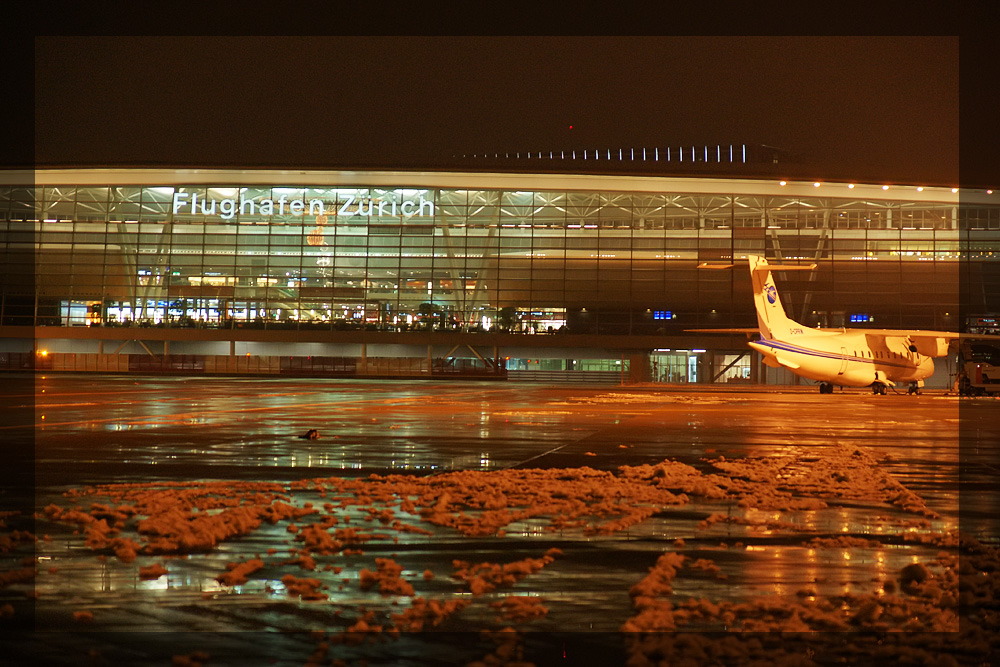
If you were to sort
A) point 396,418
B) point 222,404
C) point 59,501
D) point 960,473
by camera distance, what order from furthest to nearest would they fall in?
point 222,404
point 396,418
point 960,473
point 59,501

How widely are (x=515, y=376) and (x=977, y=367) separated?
34.8 m

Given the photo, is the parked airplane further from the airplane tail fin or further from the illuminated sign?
the illuminated sign

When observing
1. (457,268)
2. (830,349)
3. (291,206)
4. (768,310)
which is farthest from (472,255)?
(830,349)

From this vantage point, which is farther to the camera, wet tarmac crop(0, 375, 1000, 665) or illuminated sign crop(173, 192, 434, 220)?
illuminated sign crop(173, 192, 434, 220)

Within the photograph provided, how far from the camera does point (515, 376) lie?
238 feet

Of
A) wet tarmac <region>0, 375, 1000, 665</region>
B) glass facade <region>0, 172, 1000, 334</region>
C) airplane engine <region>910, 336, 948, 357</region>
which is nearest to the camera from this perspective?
wet tarmac <region>0, 375, 1000, 665</region>

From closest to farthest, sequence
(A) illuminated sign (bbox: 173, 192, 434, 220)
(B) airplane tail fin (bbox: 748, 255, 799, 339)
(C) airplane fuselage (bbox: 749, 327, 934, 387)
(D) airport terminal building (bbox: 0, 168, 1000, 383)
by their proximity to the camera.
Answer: (C) airplane fuselage (bbox: 749, 327, 934, 387) → (B) airplane tail fin (bbox: 748, 255, 799, 339) → (D) airport terminal building (bbox: 0, 168, 1000, 383) → (A) illuminated sign (bbox: 173, 192, 434, 220)

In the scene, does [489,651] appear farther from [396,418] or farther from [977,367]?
[977,367]

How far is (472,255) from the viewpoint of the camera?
76.2 metres

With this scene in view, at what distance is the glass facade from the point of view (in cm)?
7388

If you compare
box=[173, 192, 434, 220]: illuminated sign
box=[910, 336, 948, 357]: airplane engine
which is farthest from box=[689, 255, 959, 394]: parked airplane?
box=[173, 192, 434, 220]: illuminated sign

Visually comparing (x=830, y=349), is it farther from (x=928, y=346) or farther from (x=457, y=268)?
(x=457, y=268)

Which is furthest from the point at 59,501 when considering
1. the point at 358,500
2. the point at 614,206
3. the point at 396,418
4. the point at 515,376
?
the point at 614,206

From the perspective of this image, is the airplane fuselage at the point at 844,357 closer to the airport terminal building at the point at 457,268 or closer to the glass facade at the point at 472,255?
the airport terminal building at the point at 457,268
